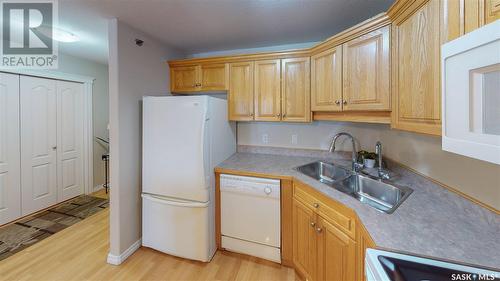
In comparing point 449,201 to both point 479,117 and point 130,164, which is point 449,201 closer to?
point 479,117

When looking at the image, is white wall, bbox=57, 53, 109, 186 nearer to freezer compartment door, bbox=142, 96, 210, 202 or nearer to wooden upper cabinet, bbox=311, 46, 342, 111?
freezer compartment door, bbox=142, 96, 210, 202

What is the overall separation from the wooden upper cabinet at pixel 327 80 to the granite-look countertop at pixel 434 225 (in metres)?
0.79

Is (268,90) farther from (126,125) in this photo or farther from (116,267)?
(116,267)

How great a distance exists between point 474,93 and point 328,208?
0.97 metres

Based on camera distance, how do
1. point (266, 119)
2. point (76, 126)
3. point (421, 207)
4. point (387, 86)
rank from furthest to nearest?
point (76, 126)
point (266, 119)
point (387, 86)
point (421, 207)

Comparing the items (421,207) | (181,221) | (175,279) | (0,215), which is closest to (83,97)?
(0,215)

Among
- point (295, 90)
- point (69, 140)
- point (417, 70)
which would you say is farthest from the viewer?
point (69, 140)

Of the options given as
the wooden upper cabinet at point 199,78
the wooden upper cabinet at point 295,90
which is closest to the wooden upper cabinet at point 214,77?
the wooden upper cabinet at point 199,78

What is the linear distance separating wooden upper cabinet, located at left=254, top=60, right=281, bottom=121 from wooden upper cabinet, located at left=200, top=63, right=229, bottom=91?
37 cm

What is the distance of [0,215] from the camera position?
262cm

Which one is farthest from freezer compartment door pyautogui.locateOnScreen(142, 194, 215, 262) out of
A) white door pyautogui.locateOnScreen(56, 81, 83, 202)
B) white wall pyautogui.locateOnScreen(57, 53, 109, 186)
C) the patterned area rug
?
white wall pyautogui.locateOnScreen(57, 53, 109, 186)

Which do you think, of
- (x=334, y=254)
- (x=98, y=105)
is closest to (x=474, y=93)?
(x=334, y=254)

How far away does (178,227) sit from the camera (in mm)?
2027

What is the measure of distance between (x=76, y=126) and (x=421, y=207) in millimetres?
4454
